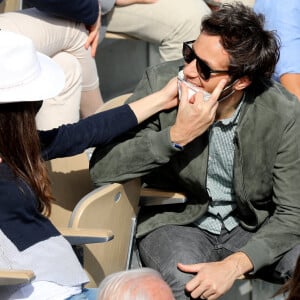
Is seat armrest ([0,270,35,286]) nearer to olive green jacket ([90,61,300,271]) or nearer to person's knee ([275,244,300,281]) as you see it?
olive green jacket ([90,61,300,271])

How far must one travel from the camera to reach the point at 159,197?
3.50 m

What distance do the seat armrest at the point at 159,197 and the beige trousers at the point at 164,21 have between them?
4.18 feet

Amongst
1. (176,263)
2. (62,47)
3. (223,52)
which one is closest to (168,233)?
(176,263)

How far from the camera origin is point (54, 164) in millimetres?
3463

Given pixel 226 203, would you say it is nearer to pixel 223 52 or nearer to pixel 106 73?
pixel 223 52

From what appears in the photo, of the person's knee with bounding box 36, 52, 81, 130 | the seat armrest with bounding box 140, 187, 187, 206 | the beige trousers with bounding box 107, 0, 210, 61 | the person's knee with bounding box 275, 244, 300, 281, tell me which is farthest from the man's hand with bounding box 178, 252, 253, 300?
the beige trousers with bounding box 107, 0, 210, 61

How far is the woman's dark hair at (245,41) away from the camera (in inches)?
131

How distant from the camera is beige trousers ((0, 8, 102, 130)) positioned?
154 inches

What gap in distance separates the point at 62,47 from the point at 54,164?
2.69 feet

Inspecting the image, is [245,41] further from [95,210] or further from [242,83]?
[95,210]

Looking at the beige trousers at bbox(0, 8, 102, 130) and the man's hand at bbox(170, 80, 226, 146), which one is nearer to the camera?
the man's hand at bbox(170, 80, 226, 146)

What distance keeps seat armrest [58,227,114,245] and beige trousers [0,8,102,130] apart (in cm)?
102

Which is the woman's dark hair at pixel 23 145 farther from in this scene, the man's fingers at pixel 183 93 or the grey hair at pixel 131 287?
the man's fingers at pixel 183 93

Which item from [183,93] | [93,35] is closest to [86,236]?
[183,93]
